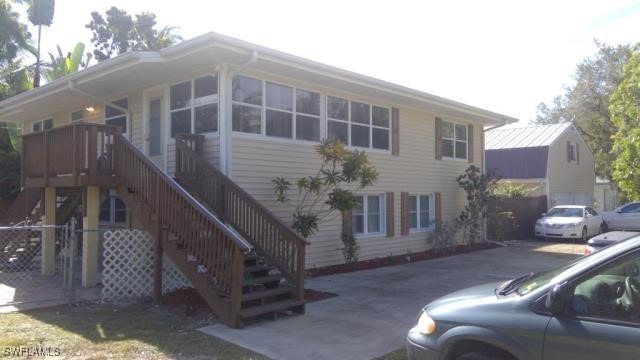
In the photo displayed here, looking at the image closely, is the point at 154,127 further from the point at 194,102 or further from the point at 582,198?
the point at 582,198

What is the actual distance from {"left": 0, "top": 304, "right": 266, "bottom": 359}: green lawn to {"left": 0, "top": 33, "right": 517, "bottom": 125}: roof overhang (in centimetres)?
462

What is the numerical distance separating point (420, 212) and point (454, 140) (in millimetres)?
3187

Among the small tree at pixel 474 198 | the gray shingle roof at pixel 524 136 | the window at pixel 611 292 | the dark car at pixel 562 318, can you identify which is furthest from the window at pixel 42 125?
the gray shingle roof at pixel 524 136

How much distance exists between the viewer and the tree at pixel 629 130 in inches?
763

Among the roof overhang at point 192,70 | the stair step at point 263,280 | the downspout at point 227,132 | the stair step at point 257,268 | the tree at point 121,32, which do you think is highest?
the tree at point 121,32

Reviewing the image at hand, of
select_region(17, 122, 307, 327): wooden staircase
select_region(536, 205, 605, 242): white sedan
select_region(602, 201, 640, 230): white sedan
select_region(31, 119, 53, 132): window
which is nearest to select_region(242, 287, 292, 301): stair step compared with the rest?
select_region(17, 122, 307, 327): wooden staircase

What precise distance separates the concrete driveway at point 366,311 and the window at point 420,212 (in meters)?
1.84

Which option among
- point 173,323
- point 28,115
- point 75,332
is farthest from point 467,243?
point 28,115

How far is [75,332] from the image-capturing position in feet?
22.3

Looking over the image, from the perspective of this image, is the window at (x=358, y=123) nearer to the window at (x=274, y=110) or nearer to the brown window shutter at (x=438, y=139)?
the window at (x=274, y=110)

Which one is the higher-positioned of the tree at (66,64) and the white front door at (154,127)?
the tree at (66,64)

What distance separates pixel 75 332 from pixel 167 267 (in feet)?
9.38

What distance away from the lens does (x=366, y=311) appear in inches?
316

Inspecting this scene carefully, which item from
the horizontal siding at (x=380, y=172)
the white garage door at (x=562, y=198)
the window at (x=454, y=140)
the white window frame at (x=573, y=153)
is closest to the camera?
the horizontal siding at (x=380, y=172)
